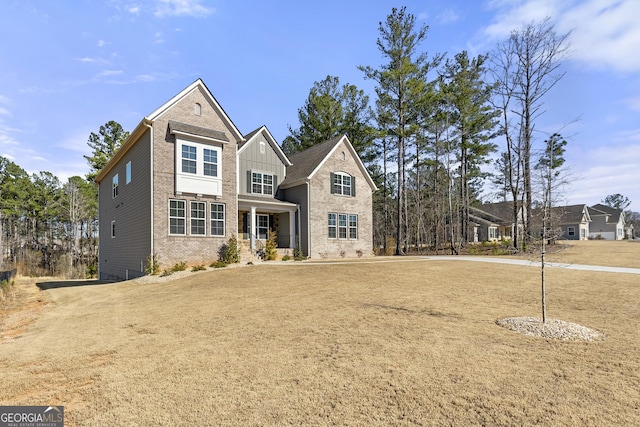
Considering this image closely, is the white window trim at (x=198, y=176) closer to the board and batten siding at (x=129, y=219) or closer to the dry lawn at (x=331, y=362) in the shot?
the board and batten siding at (x=129, y=219)

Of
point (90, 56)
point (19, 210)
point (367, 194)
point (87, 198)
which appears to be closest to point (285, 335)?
point (90, 56)

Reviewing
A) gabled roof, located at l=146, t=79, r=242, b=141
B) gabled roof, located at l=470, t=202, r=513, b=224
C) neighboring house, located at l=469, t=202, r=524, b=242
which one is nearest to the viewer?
gabled roof, located at l=146, t=79, r=242, b=141

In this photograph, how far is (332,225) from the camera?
2334cm

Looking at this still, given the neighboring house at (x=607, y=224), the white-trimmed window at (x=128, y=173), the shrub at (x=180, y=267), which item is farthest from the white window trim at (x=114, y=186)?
the neighboring house at (x=607, y=224)

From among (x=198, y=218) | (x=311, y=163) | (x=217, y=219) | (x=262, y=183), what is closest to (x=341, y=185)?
(x=311, y=163)

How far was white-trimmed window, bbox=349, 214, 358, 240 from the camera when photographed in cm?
2425

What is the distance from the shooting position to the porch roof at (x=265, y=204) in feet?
66.1

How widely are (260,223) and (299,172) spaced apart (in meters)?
4.46

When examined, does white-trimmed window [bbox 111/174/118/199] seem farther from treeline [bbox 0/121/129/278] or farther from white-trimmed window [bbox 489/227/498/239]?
white-trimmed window [bbox 489/227/498/239]

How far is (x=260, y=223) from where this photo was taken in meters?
23.3

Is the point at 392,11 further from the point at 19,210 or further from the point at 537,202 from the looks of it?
the point at 19,210

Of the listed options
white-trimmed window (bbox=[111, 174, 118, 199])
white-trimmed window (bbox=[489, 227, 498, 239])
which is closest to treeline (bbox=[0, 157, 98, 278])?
white-trimmed window (bbox=[111, 174, 118, 199])

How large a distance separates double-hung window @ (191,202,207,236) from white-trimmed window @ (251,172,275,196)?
194 inches

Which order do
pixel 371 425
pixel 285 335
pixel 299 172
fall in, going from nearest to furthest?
pixel 371 425 → pixel 285 335 → pixel 299 172
